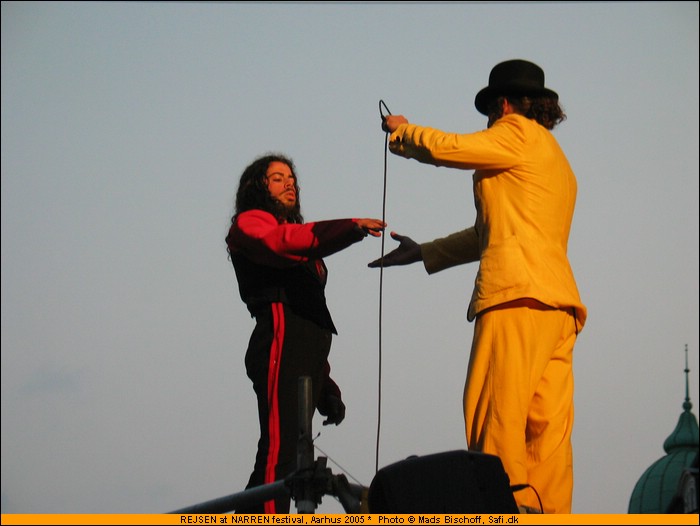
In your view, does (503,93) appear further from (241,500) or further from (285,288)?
(241,500)

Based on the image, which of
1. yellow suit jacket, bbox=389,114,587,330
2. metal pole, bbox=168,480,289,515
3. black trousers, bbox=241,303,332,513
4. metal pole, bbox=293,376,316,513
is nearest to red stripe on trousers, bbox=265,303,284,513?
black trousers, bbox=241,303,332,513

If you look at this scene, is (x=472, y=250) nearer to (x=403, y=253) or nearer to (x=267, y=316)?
(x=403, y=253)

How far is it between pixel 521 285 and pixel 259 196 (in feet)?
5.39

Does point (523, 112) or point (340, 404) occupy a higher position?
point (523, 112)

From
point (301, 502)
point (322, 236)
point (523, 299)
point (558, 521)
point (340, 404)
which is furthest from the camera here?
point (340, 404)

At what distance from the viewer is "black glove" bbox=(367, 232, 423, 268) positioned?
835cm

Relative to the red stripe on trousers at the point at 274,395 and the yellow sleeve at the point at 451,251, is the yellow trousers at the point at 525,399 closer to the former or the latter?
the red stripe on trousers at the point at 274,395

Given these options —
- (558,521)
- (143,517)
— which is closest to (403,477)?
(558,521)

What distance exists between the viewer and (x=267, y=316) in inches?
305

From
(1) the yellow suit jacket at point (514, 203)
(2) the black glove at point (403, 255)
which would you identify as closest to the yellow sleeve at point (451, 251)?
(2) the black glove at point (403, 255)

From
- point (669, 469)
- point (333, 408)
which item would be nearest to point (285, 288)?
point (333, 408)

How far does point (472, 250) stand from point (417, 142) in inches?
41.7

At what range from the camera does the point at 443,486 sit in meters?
6.01

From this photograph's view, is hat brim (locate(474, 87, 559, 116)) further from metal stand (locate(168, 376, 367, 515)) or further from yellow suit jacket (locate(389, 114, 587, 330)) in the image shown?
metal stand (locate(168, 376, 367, 515))
